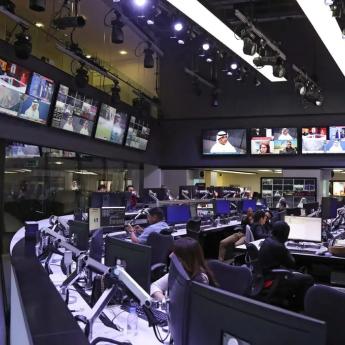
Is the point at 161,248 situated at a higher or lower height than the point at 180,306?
lower

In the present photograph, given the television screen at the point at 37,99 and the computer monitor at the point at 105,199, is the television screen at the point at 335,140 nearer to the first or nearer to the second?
the computer monitor at the point at 105,199

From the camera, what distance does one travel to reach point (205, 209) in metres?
8.67

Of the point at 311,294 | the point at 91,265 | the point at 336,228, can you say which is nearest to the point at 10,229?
the point at 336,228

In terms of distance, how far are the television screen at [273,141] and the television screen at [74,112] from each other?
4.94 metres

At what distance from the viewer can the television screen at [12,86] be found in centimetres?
691

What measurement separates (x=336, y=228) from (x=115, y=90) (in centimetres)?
564

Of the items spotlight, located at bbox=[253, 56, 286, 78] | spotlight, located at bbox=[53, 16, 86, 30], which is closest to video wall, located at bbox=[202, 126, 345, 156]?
spotlight, located at bbox=[253, 56, 286, 78]

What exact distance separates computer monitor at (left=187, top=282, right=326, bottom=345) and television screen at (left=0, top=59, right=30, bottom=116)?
643 centimetres

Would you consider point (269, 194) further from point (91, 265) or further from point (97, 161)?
point (91, 265)

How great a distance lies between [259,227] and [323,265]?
1387 millimetres

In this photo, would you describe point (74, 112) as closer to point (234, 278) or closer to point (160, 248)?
point (160, 248)

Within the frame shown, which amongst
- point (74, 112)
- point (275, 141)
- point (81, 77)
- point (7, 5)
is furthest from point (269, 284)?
point (275, 141)

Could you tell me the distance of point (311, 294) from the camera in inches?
84.7

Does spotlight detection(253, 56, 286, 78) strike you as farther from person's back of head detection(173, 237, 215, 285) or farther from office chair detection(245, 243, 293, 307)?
person's back of head detection(173, 237, 215, 285)
